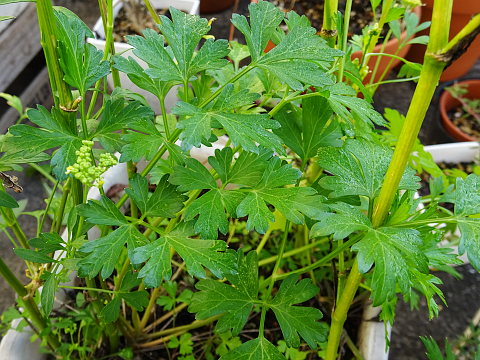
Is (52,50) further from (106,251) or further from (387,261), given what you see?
(387,261)

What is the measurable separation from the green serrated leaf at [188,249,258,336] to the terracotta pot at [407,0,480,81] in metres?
→ 1.59

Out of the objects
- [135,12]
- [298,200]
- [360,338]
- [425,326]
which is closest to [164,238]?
[298,200]

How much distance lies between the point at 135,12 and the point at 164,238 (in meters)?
1.32

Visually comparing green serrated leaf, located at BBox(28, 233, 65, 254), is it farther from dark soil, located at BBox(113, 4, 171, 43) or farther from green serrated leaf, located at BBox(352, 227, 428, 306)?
dark soil, located at BBox(113, 4, 171, 43)

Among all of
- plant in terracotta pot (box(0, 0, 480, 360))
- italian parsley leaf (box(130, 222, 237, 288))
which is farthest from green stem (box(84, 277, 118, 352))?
italian parsley leaf (box(130, 222, 237, 288))

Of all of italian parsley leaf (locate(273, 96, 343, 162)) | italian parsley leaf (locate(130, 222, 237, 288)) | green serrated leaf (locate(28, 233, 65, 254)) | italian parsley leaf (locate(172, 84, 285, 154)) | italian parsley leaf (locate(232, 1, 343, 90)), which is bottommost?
green serrated leaf (locate(28, 233, 65, 254))

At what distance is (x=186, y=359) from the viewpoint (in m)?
0.79

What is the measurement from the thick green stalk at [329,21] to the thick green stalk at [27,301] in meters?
0.63

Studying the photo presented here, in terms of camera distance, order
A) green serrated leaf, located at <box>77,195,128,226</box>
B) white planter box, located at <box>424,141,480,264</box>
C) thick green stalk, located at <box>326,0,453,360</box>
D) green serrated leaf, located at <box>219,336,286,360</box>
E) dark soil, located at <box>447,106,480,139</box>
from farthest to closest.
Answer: dark soil, located at <box>447,106,480,139</box> < white planter box, located at <box>424,141,480,264</box> < green serrated leaf, located at <box>219,336,286,360</box> < green serrated leaf, located at <box>77,195,128,226</box> < thick green stalk, located at <box>326,0,453,360</box>

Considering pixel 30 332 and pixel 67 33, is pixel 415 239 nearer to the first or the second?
pixel 67 33

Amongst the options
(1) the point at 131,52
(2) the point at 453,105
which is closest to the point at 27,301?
(1) the point at 131,52

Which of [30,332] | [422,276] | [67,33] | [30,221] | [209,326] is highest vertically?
[67,33]

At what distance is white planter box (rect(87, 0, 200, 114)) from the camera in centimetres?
128

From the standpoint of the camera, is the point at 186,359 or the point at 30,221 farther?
the point at 30,221
